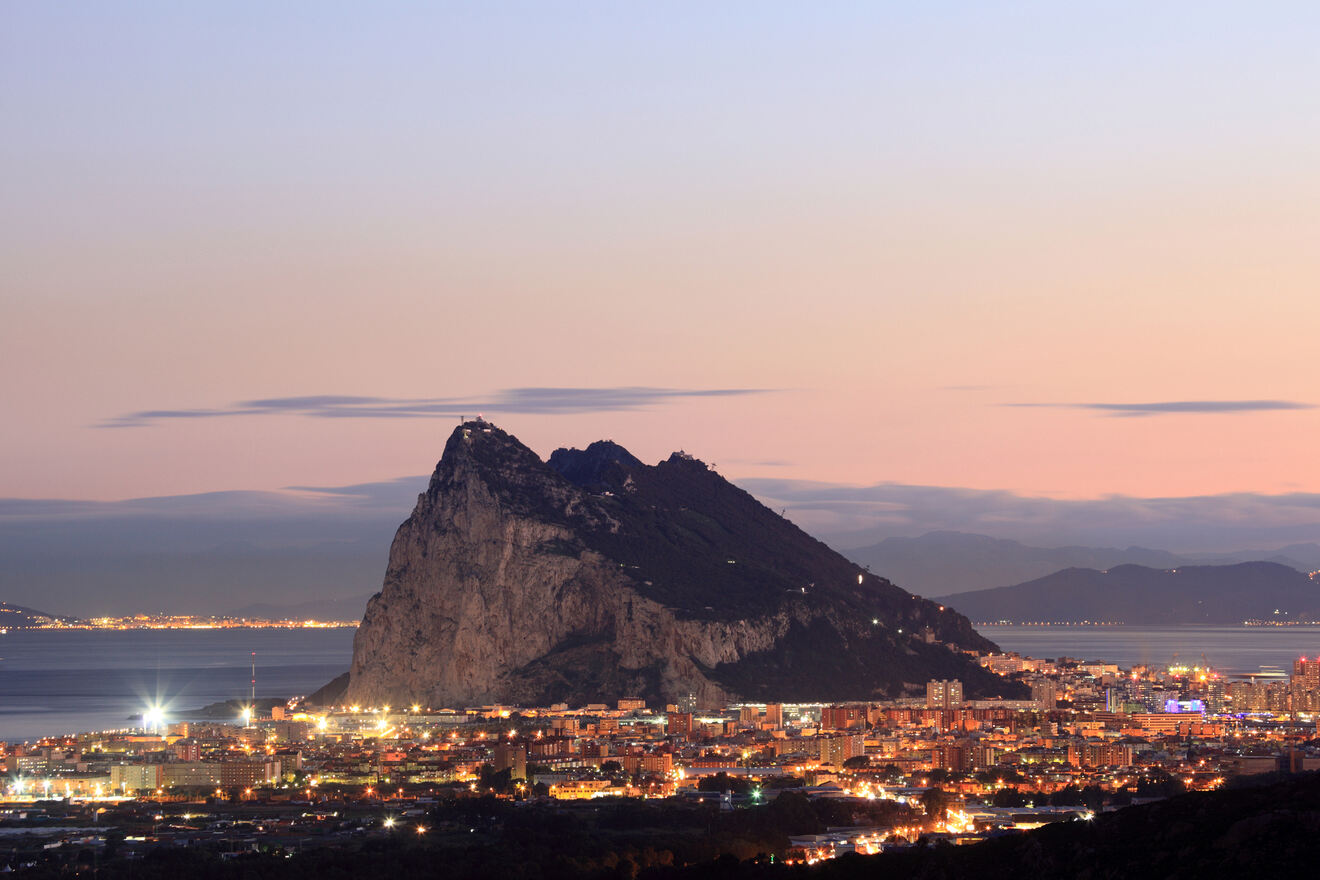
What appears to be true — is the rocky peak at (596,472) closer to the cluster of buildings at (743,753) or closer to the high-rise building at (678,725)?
the cluster of buildings at (743,753)

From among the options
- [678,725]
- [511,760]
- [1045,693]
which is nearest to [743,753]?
[511,760]

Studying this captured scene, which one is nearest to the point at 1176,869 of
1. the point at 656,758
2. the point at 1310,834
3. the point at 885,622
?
the point at 1310,834

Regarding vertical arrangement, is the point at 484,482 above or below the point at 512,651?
above

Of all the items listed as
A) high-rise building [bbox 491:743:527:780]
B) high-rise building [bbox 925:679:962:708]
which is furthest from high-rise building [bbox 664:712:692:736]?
high-rise building [bbox 925:679:962:708]

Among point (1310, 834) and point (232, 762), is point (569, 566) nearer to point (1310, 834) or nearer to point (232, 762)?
point (232, 762)

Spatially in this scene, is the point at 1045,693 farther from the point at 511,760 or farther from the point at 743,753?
the point at 511,760

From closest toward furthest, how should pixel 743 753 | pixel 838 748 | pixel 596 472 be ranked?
pixel 838 748 → pixel 743 753 → pixel 596 472
